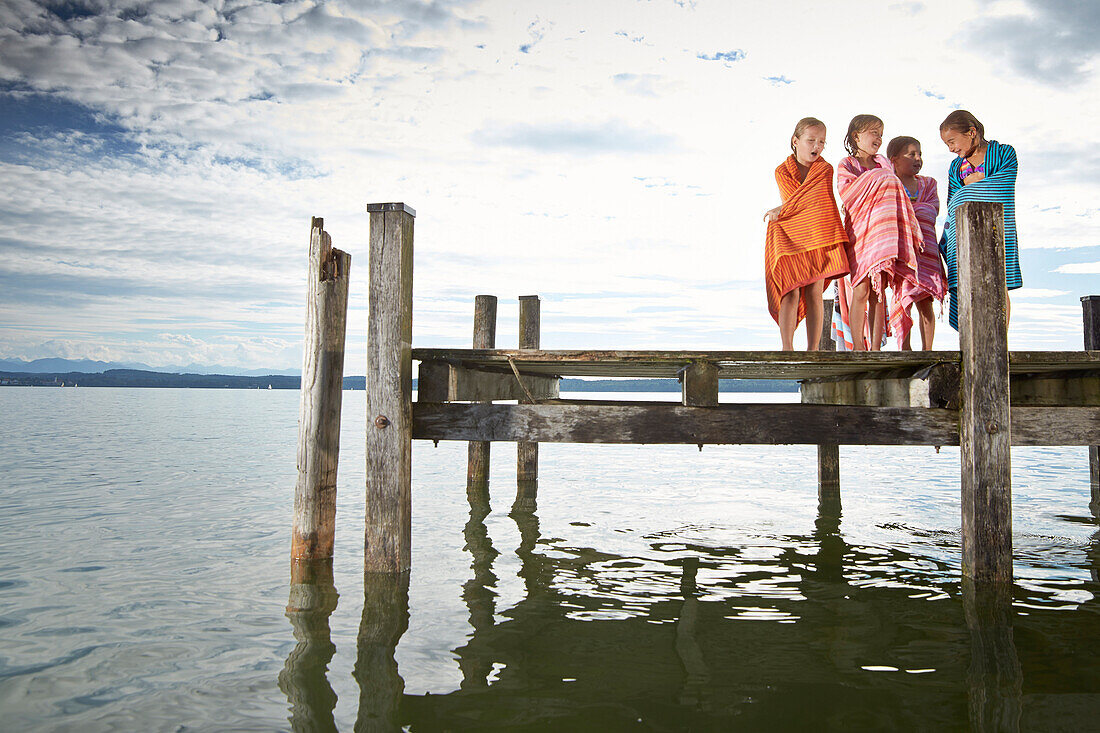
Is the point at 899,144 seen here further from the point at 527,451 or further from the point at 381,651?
the point at 527,451

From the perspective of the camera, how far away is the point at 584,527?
29.5 ft

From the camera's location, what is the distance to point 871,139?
645 centimetres

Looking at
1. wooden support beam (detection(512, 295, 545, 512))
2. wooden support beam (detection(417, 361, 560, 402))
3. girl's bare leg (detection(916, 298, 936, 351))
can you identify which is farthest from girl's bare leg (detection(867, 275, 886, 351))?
wooden support beam (detection(512, 295, 545, 512))

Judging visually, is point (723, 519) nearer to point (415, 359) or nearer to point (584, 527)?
point (584, 527)

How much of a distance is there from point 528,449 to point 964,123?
692 cm

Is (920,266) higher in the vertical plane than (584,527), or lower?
higher

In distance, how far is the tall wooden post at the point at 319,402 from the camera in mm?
5777

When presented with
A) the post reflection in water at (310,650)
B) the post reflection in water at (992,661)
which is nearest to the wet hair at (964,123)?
the post reflection in water at (992,661)

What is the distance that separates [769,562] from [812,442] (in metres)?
2.30

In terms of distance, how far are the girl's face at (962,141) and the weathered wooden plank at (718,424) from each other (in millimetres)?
2569

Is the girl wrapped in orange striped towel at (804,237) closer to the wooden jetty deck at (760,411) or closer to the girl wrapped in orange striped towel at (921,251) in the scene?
the girl wrapped in orange striped towel at (921,251)

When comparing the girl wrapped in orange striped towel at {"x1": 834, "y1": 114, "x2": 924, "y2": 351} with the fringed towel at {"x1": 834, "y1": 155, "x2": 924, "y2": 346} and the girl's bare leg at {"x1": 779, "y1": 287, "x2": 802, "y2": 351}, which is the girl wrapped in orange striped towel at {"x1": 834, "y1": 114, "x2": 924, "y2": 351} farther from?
the girl's bare leg at {"x1": 779, "y1": 287, "x2": 802, "y2": 351}

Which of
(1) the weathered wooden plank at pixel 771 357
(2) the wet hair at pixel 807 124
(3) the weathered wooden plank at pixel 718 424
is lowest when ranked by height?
(3) the weathered wooden plank at pixel 718 424

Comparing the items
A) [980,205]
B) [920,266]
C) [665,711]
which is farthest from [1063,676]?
[920,266]
